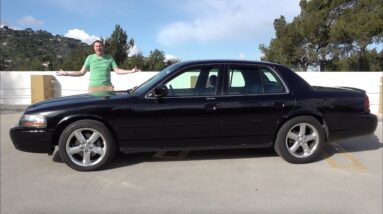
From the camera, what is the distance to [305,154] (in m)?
6.02

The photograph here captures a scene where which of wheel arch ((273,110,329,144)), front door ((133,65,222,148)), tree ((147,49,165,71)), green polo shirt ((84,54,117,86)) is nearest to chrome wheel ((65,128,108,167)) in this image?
front door ((133,65,222,148))

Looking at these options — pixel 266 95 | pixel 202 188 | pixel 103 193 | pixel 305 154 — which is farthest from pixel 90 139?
pixel 305 154

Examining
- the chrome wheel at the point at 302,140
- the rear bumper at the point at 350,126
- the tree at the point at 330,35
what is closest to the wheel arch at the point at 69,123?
the chrome wheel at the point at 302,140

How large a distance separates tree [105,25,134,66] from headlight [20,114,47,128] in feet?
115

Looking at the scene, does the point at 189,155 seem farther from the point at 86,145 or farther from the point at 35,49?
the point at 35,49

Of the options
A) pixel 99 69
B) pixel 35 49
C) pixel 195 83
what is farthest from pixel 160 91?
pixel 35 49

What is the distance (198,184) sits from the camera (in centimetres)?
512

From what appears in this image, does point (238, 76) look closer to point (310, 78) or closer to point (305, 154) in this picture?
point (305, 154)

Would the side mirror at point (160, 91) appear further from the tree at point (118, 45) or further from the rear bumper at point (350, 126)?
the tree at point (118, 45)

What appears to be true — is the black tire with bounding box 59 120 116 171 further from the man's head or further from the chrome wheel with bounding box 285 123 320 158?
the chrome wheel with bounding box 285 123 320 158

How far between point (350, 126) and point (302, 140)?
767 mm

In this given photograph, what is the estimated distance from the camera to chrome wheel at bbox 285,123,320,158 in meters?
5.98

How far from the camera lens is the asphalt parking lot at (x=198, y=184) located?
4449 mm

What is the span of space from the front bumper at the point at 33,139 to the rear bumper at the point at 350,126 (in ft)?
12.3
